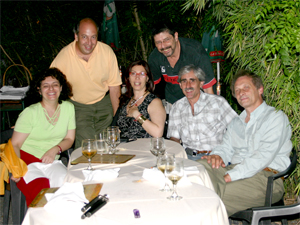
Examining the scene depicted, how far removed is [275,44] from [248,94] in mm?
674

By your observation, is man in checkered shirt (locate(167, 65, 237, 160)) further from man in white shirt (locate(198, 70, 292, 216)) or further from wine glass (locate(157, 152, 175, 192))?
wine glass (locate(157, 152, 175, 192))

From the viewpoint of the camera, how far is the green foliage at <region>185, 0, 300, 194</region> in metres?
1.93

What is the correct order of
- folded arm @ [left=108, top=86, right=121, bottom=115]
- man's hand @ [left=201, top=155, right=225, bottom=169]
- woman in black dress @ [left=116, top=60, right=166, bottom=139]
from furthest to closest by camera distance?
1. folded arm @ [left=108, top=86, right=121, bottom=115]
2. woman in black dress @ [left=116, top=60, right=166, bottom=139]
3. man's hand @ [left=201, top=155, right=225, bottom=169]

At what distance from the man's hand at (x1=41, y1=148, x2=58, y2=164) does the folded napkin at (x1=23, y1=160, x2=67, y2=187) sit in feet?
0.12

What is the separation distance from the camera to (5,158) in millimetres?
2473

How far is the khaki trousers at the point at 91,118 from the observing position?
356 cm

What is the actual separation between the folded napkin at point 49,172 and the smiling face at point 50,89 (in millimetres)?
622

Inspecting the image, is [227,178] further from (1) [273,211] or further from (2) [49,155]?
(2) [49,155]

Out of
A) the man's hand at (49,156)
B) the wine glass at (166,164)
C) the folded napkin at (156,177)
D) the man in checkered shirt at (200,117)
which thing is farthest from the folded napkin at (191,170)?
the man's hand at (49,156)

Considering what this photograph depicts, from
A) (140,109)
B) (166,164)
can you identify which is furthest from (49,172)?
(166,164)

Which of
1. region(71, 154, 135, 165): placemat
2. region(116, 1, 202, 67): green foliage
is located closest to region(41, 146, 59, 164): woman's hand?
region(71, 154, 135, 165): placemat

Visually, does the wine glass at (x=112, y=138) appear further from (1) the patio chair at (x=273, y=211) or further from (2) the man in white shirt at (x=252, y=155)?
(1) the patio chair at (x=273, y=211)

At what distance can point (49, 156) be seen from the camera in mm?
2746

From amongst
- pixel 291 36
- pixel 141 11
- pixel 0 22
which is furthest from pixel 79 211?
pixel 0 22
